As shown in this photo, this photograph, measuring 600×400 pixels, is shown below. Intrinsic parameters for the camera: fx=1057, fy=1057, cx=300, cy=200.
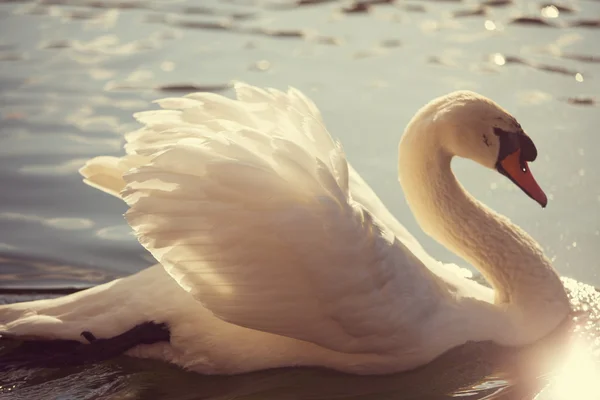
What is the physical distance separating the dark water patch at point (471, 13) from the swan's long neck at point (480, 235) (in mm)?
7217

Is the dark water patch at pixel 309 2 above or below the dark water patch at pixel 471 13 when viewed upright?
above

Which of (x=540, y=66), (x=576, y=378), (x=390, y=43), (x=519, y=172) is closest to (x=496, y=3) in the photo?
(x=390, y=43)

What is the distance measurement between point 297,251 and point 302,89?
5288 millimetres

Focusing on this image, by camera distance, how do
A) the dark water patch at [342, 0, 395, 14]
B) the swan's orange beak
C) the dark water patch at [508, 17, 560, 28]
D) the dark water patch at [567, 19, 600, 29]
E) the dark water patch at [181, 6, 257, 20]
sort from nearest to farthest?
the swan's orange beak, the dark water patch at [567, 19, 600, 29], the dark water patch at [508, 17, 560, 28], the dark water patch at [181, 6, 257, 20], the dark water patch at [342, 0, 395, 14]

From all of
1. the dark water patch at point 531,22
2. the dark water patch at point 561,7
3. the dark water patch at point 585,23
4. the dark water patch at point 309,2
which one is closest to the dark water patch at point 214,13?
the dark water patch at point 309,2

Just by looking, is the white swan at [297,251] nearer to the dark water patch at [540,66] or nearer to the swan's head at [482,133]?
the swan's head at [482,133]

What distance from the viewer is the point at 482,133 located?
538 centimetres

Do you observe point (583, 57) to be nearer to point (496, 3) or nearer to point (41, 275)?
point (496, 3)

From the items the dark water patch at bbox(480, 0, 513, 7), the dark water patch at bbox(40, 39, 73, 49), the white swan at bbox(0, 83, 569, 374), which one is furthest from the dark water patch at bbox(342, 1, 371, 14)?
the white swan at bbox(0, 83, 569, 374)

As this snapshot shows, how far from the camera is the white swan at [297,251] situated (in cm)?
444

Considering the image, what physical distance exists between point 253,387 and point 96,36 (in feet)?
24.0

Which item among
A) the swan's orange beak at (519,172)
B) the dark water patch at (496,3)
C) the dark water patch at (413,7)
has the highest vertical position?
the swan's orange beak at (519,172)

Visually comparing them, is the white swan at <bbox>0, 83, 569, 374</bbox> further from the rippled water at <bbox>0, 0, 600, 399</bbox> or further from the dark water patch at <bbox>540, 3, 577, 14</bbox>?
the dark water patch at <bbox>540, 3, 577, 14</bbox>

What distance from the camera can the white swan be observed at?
175 inches
